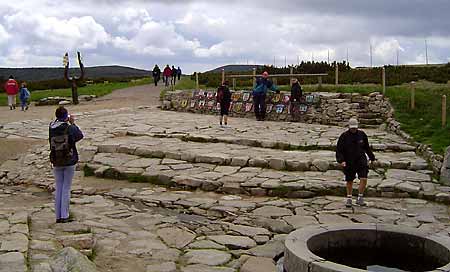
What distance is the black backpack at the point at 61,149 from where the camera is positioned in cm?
790

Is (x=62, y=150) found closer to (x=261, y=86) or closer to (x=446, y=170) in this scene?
(x=446, y=170)

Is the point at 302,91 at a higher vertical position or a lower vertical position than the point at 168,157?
higher

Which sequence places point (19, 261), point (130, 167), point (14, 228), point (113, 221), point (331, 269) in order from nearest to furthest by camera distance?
point (331, 269), point (19, 261), point (14, 228), point (113, 221), point (130, 167)

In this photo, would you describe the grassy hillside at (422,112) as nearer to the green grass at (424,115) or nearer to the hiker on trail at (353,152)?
the green grass at (424,115)

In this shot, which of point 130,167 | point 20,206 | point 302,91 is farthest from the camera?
point 302,91

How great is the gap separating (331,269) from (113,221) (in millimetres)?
4071

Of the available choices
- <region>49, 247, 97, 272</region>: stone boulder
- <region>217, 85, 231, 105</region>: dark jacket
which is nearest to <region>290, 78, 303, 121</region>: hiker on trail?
<region>217, 85, 231, 105</region>: dark jacket

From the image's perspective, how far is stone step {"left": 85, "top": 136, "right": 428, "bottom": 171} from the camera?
11.9 meters

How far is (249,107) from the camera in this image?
20844mm

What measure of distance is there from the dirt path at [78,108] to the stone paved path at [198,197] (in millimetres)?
767

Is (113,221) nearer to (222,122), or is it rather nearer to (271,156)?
(271,156)

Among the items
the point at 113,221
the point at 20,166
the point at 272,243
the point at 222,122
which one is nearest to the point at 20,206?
the point at 113,221

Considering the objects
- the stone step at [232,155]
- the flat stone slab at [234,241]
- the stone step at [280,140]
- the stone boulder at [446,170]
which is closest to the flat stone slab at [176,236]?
the flat stone slab at [234,241]

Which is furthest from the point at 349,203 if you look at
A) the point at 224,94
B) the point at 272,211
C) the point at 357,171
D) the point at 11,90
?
the point at 11,90
